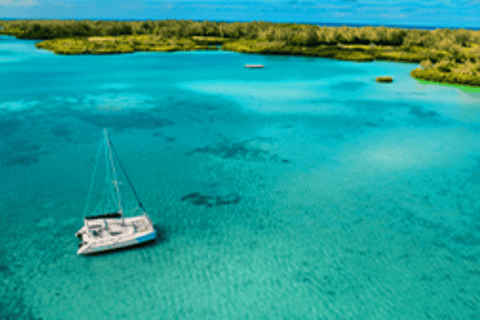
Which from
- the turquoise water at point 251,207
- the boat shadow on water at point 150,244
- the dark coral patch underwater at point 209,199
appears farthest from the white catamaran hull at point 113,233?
the dark coral patch underwater at point 209,199

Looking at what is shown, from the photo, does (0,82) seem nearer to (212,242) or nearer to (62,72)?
(62,72)

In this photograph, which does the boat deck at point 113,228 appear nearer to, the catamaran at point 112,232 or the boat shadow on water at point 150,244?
the catamaran at point 112,232

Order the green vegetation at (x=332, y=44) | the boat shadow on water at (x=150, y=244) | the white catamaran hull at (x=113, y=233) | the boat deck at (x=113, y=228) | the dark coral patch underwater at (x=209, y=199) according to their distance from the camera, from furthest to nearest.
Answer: the green vegetation at (x=332, y=44), the dark coral patch underwater at (x=209, y=199), the boat deck at (x=113, y=228), the boat shadow on water at (x=150, y=244), the white catamaran hull at (x=113, y=233)

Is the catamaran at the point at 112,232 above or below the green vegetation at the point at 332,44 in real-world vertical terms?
below

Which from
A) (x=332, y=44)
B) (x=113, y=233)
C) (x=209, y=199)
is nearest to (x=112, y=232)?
(x=113, y=233)

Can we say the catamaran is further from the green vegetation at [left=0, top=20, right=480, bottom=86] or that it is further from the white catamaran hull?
the green vegetation at [left=0, top=20, right=480, bottom=86]

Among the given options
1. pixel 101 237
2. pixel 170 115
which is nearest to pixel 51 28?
pixel 170 115
